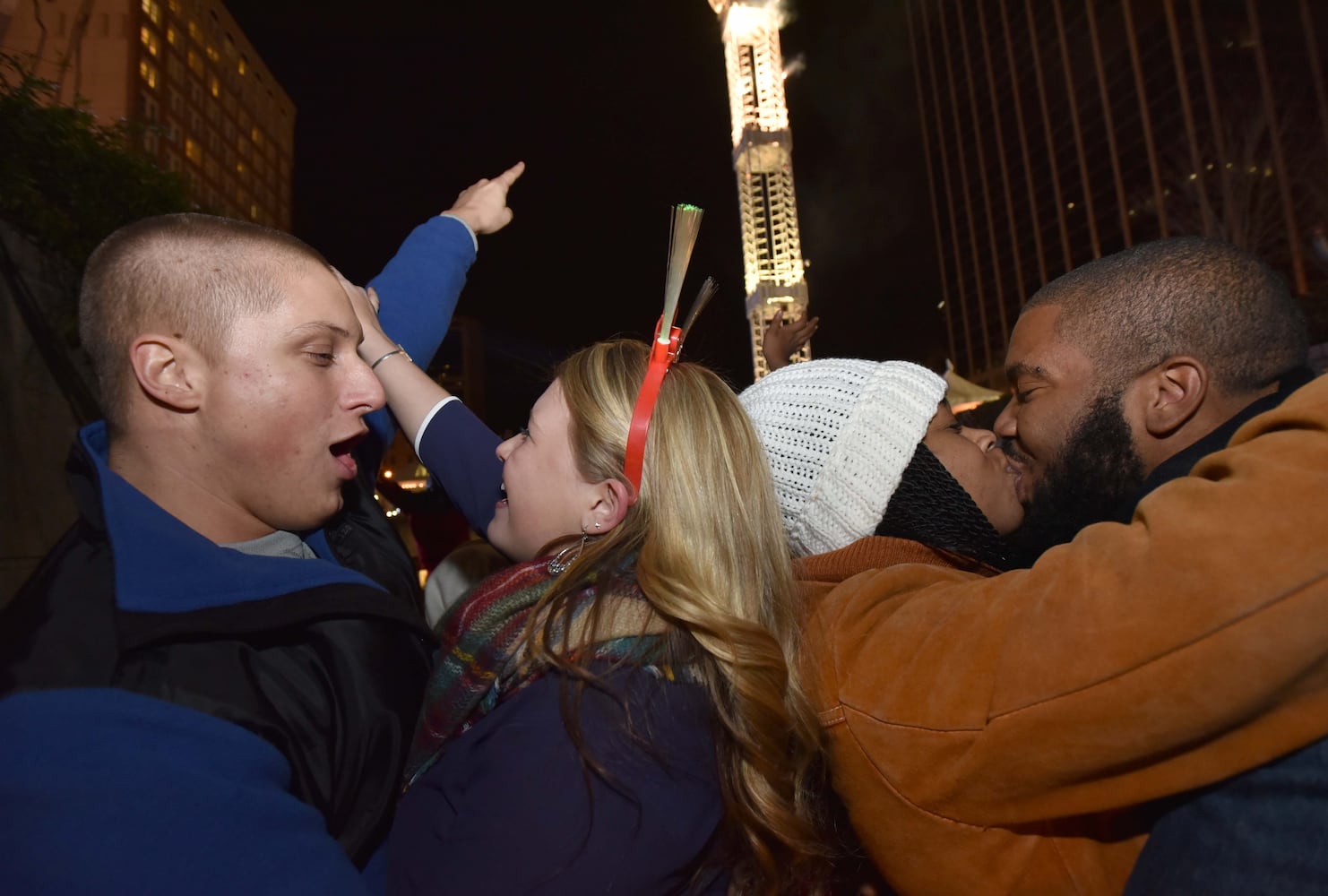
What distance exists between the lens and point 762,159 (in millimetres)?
34250

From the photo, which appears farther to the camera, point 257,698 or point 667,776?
point 667,776

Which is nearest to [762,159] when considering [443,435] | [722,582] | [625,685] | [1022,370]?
[1022,370]

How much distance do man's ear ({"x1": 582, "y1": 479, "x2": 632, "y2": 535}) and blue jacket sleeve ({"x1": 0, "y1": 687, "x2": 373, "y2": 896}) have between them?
84cm

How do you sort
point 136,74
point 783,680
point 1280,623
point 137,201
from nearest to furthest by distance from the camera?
point 1280,623 < point 783,680 < point 137,201 < point 136,74

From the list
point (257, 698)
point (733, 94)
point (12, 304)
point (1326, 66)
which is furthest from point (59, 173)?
point (1326, 66)

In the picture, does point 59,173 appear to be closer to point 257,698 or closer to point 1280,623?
point 257,698

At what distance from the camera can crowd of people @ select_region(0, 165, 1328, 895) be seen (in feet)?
3.60

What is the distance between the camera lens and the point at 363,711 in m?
1.41

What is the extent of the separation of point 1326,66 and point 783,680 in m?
49.4

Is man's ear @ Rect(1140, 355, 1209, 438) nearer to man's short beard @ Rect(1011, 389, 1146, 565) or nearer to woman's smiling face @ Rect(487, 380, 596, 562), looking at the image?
man's short beard @ Rect(1011, 389, 1146, 565)

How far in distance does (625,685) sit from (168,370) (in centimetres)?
119

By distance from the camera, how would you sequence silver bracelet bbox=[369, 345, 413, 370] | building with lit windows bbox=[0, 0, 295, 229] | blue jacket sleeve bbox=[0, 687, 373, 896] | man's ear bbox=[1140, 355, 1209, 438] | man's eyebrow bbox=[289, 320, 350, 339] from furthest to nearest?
building with lit windows bbox=[0, 0, 295, 229] → silver bracelet bbox=[369, 345, 413, 370] → man's ear bbox=[1140, 355, 1209, 438] → man's eyebrow bbox=[289, 320, 350, 339] → blue jacket sleeve bbox=[0, 687, 373, 896]

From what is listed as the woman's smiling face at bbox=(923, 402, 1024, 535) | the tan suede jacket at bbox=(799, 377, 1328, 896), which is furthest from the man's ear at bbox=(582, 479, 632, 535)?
the woman's smiling face at bbox=(923, 402, 1024, 535)

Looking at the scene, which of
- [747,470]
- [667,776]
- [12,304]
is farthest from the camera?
[12,304]
